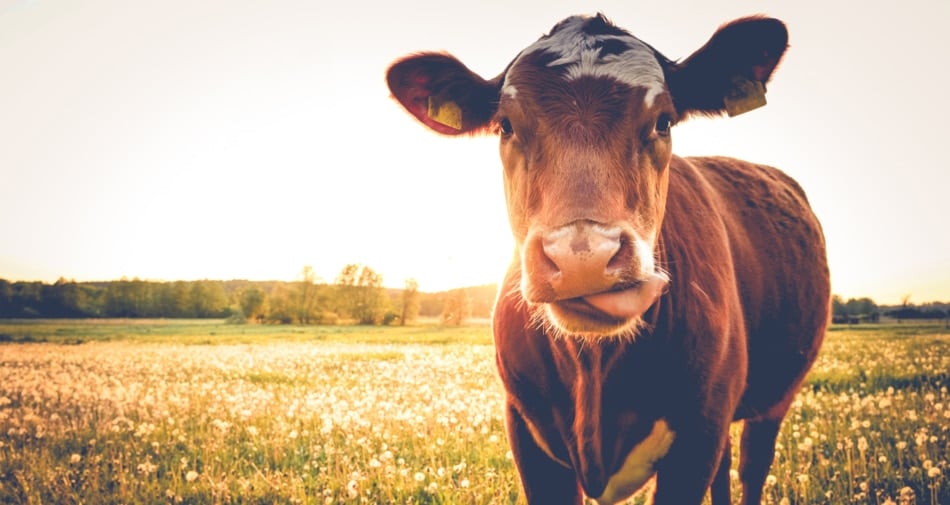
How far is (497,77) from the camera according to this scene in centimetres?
345

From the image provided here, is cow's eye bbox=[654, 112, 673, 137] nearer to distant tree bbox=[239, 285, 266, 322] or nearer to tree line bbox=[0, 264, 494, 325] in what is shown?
tree line bbox=[0, 264, 494, 325]

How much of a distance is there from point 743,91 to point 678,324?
1520mm

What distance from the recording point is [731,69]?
10.7ft

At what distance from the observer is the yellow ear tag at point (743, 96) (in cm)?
332

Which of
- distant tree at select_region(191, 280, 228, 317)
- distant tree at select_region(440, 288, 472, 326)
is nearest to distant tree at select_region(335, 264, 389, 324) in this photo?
distant tree at select_region(440, 288, 472, 326)

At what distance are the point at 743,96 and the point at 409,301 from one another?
90117 mm

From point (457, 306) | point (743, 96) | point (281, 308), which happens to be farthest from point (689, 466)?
point (281, 308)

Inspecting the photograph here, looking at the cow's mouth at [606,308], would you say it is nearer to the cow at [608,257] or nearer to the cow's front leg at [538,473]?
the cow at [608,257]

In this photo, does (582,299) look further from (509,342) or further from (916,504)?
(916,504)

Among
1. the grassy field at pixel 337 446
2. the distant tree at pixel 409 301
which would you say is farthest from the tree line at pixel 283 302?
the grassy field at pixel 337 446

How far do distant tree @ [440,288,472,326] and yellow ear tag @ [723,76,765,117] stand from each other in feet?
249

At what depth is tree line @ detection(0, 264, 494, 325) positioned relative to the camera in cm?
8144

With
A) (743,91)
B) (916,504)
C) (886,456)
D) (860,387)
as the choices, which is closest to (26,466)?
(743,91)

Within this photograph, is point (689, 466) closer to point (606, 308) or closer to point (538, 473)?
point (538, 473)
